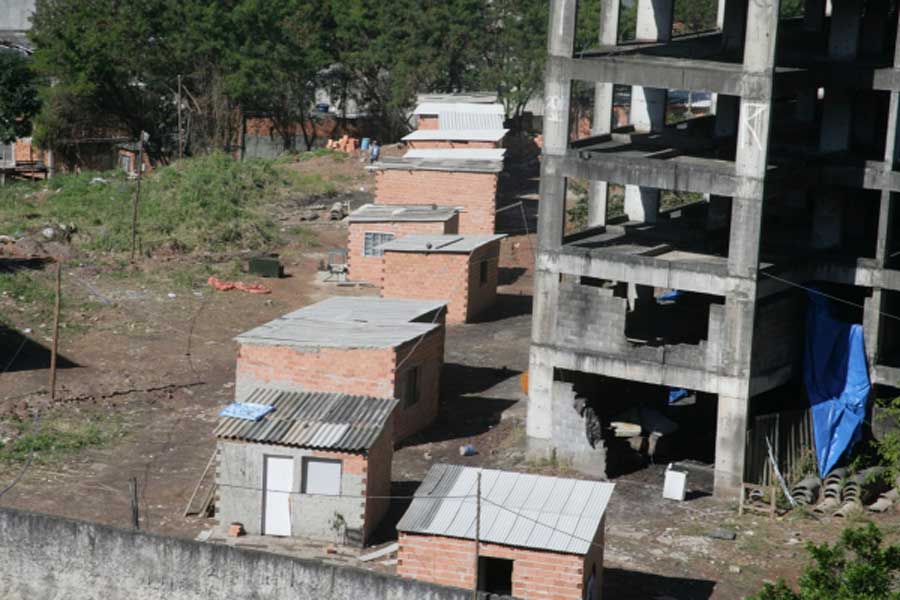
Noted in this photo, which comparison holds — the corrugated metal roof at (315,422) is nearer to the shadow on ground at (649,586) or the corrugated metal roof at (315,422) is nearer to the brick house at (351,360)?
the brick house at (351,360)

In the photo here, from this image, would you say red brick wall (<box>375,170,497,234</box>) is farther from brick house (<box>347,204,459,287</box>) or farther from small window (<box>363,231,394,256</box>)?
small window (<box>363,231,394,256</box>)

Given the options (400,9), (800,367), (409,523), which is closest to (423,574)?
(409,523)

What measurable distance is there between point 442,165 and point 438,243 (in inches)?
314

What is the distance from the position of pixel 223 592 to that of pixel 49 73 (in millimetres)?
50876

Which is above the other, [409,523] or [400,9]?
[400,9]

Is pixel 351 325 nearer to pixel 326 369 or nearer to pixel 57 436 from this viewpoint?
pixel 326 369

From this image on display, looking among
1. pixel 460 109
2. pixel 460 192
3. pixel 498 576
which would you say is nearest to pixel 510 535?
pixel 498 576

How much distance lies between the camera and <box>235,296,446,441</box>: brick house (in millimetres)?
34406

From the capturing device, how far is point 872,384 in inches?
1382

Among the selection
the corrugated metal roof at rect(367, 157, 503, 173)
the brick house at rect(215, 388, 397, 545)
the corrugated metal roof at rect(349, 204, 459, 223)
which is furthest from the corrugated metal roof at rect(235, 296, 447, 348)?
the corrugated metal roof at rect(367, 157, 503, 173)

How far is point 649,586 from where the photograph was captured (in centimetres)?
2836

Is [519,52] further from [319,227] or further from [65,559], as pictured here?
[65,559]

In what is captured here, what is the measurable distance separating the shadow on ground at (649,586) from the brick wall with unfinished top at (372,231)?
22817 mm

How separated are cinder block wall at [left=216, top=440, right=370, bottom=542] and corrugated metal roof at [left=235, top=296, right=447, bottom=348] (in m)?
4.73
